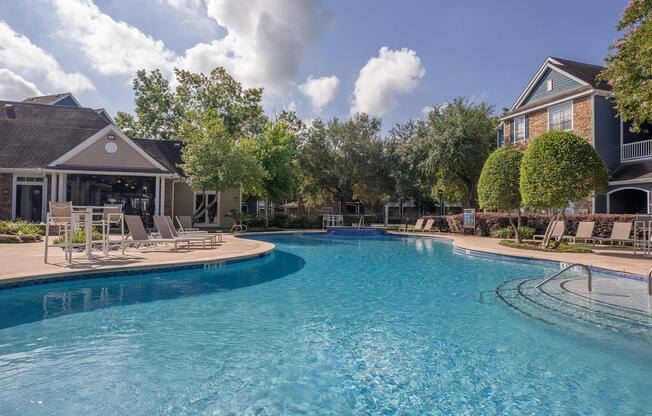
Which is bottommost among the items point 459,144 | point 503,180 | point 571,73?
point 503,180

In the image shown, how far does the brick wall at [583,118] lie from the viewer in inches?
709

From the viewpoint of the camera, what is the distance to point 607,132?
1816cm

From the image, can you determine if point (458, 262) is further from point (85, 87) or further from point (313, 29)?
point (85, 87)

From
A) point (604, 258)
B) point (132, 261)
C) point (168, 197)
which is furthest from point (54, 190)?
point (604, 258)

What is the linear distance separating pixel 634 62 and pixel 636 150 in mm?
9080

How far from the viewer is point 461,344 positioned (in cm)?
459

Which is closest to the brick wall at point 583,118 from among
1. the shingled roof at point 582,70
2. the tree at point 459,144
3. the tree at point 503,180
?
the shingled roof at point 582,70

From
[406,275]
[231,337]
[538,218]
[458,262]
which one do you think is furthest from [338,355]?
[538,218]

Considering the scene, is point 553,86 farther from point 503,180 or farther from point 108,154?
point 108,154

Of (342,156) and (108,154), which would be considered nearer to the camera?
(108,154)

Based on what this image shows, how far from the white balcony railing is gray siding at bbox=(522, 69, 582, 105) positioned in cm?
384

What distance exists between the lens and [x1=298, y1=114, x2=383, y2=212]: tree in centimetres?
3041

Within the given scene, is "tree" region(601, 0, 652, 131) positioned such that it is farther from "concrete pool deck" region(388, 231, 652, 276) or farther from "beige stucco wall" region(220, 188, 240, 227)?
"beige stucco wall" region(220, 188, 240, 227)

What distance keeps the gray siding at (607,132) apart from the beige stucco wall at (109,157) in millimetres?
22442
